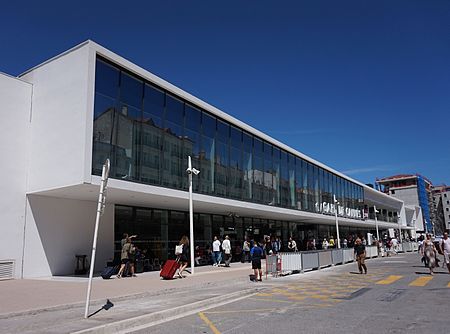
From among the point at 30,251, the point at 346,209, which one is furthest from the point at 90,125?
the point at 346,209

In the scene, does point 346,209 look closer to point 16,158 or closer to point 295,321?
point 16,158

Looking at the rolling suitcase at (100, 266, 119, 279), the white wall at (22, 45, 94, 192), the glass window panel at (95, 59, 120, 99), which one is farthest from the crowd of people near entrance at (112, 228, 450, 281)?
the glass window panel at (95, 59, 120, 99)

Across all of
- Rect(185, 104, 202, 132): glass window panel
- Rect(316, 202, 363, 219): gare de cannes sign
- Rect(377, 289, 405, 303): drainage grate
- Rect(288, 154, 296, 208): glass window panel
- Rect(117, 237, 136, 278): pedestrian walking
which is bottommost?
Rect(377, 289, 405, 303): drainage grate

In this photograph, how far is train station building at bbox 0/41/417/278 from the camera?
1634 cm

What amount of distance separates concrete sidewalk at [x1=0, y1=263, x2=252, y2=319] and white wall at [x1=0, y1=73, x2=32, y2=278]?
1696mm

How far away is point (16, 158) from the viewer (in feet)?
57.7

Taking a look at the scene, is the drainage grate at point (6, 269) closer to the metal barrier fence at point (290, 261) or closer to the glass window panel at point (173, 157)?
the glass window panel at point (173, 157)

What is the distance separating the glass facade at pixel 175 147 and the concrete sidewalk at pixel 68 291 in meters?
4.30

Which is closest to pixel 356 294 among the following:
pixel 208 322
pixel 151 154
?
pixel 208 322

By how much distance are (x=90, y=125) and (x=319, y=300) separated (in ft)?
33.4

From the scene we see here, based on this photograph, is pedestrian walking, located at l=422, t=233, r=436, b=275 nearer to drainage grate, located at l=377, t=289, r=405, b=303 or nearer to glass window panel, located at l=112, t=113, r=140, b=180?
drainage grate, located at l=377, t=289, r=405, b=303

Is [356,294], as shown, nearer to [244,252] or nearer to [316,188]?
[244,252]

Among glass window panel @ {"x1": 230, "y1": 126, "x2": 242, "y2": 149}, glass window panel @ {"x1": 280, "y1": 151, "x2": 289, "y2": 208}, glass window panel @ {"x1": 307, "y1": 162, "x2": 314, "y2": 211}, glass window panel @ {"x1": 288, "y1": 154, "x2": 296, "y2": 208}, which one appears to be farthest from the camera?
glass window panel @ {"x1": 307, "y1": 162, "x2": 314, "y2": 211}

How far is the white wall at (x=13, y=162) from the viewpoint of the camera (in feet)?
55.4
